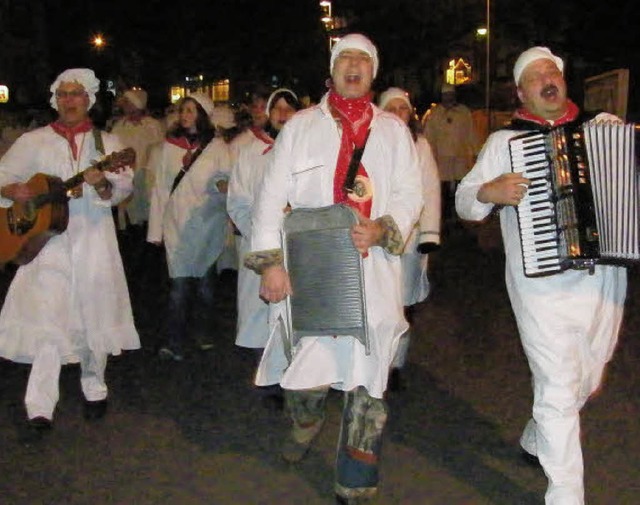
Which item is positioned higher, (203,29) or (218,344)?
(203,29)

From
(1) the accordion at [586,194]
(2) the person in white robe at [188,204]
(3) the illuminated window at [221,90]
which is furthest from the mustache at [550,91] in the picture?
(3) the illuminated window at [221,90]

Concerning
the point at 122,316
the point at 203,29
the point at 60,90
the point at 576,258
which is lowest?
the point at 122,316

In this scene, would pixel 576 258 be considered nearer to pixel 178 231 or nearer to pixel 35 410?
pixel 35 410

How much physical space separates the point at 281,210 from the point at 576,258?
1408 mm

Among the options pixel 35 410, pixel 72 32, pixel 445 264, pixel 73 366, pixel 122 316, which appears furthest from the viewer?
pixel 72 32

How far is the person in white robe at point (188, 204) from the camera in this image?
801 cm

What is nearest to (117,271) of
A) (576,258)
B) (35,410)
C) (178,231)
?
(35,410)

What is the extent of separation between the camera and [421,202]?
17.1 ft

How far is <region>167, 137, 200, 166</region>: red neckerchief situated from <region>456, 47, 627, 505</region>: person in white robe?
11.0ft

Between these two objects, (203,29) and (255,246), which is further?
(203,29)

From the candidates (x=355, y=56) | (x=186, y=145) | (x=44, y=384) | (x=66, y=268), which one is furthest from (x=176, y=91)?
(x=355, y=56)

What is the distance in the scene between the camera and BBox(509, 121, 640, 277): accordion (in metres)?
4.58

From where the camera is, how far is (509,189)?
4652 millimetres

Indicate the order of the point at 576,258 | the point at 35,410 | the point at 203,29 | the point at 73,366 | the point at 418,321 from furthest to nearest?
1. the point at 203,29
2. the point at 418,321
3. the point at 73,366
4. the point at 35,410
5. the point at 576,258
